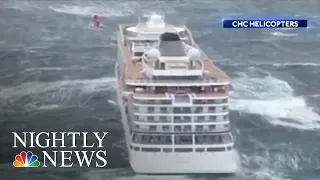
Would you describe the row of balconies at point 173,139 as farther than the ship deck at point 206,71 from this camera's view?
No

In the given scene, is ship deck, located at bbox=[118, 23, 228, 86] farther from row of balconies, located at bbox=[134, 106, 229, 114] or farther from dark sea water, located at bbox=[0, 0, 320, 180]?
row of balconies, located at bbox=[134, 106, 229, 114]

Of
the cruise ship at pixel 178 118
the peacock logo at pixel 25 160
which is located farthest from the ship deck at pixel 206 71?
the peacock logo at pixel 25 160

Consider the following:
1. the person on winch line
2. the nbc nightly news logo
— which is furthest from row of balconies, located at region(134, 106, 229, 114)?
the person on winch line

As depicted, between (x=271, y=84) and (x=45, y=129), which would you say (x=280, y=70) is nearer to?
(x=271, y=84)

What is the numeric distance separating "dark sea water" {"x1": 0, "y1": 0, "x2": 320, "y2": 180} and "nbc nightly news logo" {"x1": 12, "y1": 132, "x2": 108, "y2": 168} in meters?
0.04

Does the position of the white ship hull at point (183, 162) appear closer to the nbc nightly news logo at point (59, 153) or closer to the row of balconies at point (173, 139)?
the row of balconies at point (173, 139)

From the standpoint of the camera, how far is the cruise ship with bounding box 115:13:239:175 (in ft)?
20.2

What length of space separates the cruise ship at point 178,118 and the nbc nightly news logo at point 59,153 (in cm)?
22

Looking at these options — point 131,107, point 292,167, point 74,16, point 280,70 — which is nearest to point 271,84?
point 280,70

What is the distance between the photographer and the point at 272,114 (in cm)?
636

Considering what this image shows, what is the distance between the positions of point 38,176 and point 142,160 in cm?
69

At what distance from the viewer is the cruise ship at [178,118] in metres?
6.16

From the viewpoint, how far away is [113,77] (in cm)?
652

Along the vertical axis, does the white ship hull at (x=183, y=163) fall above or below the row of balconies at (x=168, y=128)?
below
